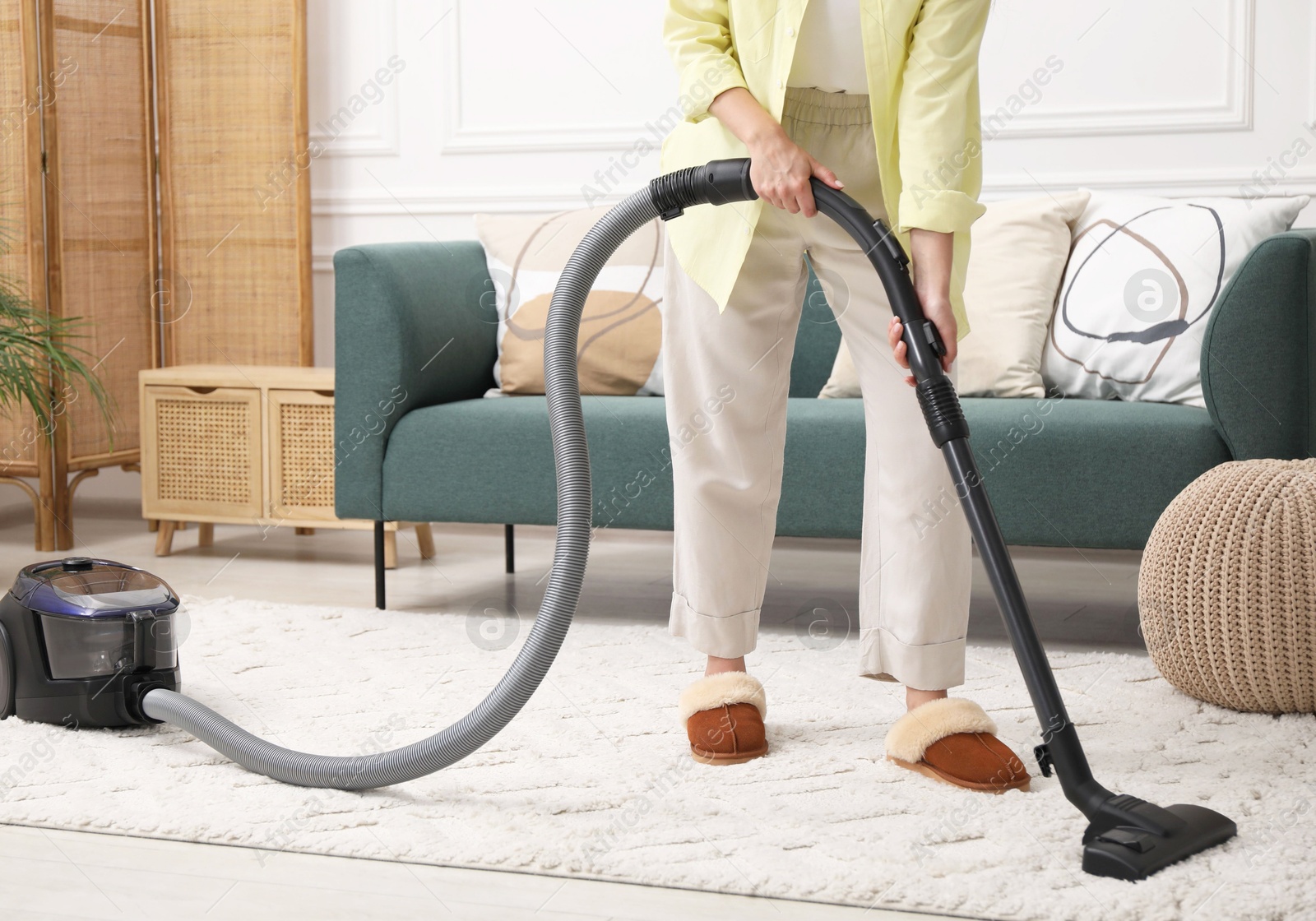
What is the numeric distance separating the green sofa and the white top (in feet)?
2.55

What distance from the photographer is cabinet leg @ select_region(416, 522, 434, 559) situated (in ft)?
10.0

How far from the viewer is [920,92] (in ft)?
4.63

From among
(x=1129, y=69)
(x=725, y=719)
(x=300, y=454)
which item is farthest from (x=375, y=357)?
(x=1129, y=69)

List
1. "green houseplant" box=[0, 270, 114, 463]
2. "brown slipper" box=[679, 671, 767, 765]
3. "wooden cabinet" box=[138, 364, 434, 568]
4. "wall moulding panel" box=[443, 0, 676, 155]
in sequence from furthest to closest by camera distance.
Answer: "wall moulding panel" box=[443, 0, 676, 155], "wooden cabinet" box=[138, 364, 434, 568], "green houseplant" box=[0, 270, 114, 463], "brown slipper" box=[679, 671, 767, 765]

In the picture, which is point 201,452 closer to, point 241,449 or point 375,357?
point 241,449

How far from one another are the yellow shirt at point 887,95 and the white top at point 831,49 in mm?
31

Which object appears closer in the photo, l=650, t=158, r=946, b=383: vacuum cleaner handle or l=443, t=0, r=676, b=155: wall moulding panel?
l=650, t=158, r=946, b=383: vacuum cleaner handle

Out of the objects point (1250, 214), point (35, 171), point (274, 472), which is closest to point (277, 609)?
point (274, 472)

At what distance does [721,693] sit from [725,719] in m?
0.03

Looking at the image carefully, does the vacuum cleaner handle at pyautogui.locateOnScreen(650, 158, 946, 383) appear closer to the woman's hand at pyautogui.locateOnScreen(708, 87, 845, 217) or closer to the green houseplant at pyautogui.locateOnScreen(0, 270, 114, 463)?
the woman's hand at pyautogui.locateOnScreen(708, 87, 845, 217)

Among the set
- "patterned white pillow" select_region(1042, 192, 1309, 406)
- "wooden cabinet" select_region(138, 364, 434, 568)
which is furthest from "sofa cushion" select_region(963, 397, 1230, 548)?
"wooden cabinet" select_region(138, 364, 434, 568)

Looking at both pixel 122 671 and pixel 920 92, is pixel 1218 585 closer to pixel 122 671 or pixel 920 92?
pixel 920 92

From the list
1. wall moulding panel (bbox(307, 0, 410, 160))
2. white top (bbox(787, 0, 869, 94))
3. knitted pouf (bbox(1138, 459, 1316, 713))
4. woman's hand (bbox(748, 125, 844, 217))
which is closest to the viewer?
woman's hand (bbox(748, 125, 844, 217))

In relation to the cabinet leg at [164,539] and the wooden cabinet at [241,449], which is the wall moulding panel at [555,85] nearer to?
the wooden cabinet at [241,449]
